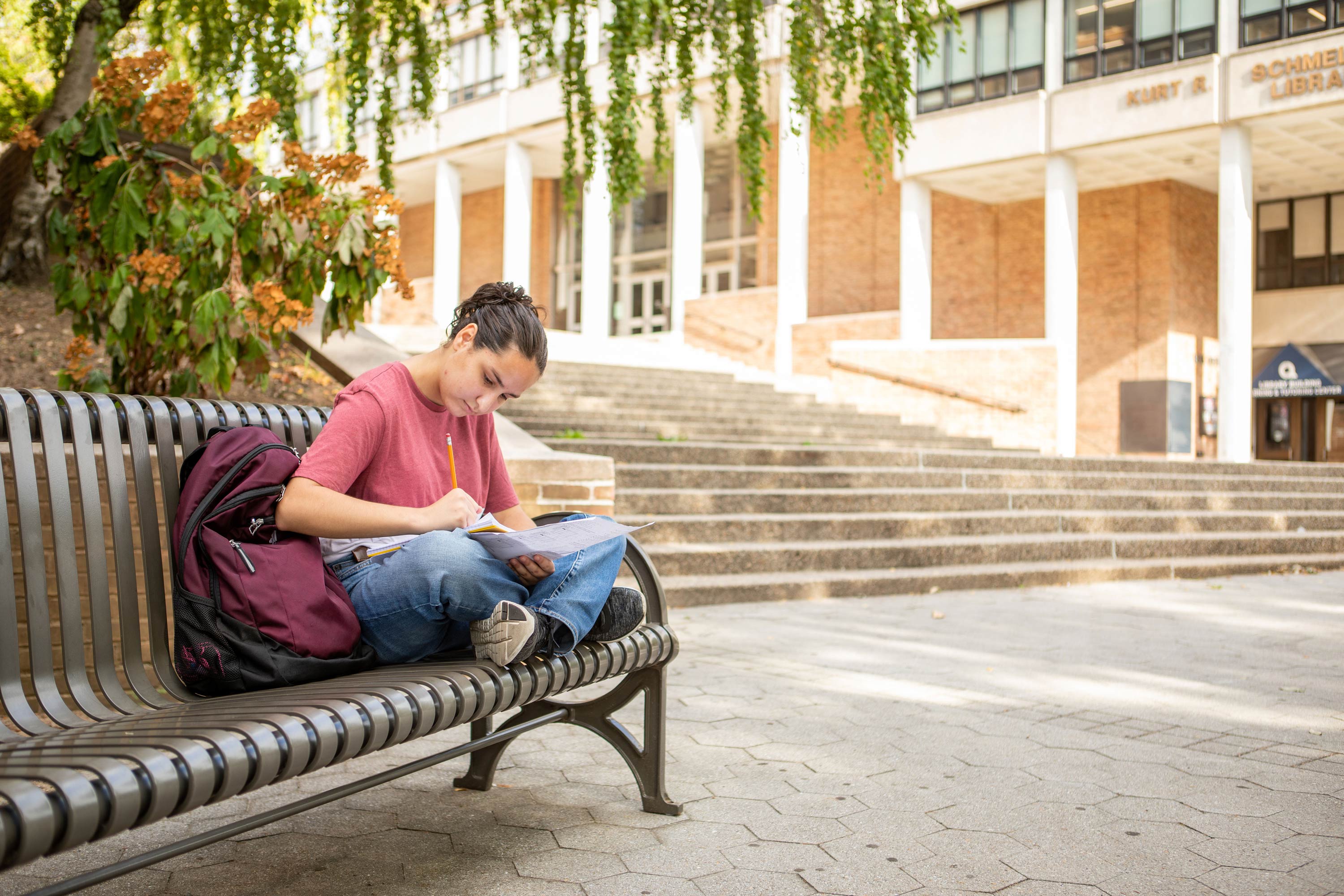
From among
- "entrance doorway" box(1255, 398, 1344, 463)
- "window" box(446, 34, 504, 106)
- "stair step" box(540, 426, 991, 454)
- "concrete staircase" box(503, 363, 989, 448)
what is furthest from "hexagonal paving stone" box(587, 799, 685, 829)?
"window" box(446, 34, 504, 106)

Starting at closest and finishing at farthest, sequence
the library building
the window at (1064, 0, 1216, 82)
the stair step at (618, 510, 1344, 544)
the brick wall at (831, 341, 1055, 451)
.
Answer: the stair step at (618, 510, 1344, 544), the brick wall at (831, 341, 1055, 451), the library building, the window at (1064, 0, 1216, 82)

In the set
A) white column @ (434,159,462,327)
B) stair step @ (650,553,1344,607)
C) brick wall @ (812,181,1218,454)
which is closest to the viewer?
stair step @ (650,553,1344,607)

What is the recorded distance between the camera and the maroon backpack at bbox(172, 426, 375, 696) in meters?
2.18

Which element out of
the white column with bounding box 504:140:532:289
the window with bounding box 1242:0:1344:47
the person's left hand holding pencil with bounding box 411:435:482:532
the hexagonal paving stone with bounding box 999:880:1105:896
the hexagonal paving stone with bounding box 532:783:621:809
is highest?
the window with bounding box 1242:0:1344:47

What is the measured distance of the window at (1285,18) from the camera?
17406mm

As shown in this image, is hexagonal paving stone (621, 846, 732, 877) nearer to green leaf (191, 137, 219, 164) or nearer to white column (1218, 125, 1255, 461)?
green leaf (191, 137, 219, 164)

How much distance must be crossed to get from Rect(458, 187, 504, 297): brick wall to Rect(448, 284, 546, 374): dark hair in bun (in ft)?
101

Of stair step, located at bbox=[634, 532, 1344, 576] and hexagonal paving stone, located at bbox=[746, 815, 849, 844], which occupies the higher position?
stair step, located at bbox=[634, 532, 1344, 576]

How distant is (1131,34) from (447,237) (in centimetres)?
1697

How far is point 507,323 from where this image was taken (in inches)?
99.7

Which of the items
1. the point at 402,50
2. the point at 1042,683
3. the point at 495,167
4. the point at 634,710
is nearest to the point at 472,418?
the point at 634,710

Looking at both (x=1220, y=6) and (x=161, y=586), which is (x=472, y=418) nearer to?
(x=161, y=586)

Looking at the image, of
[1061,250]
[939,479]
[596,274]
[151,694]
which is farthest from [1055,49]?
[151,694]

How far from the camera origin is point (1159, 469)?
12.1 m
